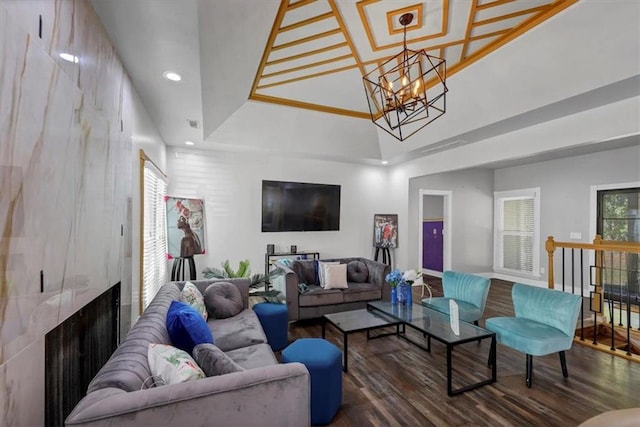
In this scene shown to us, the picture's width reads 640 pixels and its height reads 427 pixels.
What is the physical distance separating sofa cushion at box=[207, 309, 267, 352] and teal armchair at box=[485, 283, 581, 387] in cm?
223

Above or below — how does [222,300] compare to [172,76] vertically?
below

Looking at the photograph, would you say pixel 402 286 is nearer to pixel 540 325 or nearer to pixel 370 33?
pixel 540 325

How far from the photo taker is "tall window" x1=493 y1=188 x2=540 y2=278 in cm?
612

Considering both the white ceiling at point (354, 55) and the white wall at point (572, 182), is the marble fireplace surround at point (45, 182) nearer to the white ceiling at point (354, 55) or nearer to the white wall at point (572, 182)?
the white ceiling at point (354, 55)

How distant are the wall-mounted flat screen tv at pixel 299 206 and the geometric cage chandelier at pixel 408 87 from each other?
73.7 inches

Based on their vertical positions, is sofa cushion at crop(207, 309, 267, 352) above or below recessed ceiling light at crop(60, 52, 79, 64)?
below

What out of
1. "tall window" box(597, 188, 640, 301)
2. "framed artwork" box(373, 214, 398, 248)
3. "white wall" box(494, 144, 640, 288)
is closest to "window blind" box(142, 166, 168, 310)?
"framed artwork" box(373, 214, 398, 248)

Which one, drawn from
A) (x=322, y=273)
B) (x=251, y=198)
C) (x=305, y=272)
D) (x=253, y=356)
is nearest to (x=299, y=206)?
(x=251, y=198)

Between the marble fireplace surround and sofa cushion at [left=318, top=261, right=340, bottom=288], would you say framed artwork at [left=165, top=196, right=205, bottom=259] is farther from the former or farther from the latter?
the marble fireplace surround

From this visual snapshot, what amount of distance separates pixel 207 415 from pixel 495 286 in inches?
257

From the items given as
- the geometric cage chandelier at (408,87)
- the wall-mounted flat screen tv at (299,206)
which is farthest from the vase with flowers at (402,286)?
the wall-mounted flat screen tv at (299,206)

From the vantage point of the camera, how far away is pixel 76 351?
1.58 m

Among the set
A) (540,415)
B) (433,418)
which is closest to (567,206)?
(540,415)

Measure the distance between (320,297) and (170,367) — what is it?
2.66m
